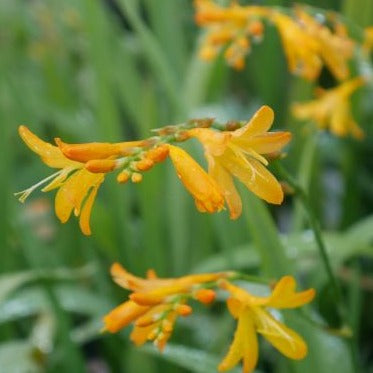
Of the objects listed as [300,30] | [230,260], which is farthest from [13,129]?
[300,30]

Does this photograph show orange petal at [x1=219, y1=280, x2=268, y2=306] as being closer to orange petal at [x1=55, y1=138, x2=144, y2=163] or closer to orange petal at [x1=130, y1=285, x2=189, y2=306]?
orange petal at [x1=130, y1=285, x2=189, y2=306]

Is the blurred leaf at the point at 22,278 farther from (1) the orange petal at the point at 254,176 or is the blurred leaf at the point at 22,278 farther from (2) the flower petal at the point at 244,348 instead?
(1) the orange petal at the point at 254,176

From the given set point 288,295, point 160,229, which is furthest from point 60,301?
point 288,295

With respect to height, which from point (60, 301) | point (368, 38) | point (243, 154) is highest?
point (243, 154)

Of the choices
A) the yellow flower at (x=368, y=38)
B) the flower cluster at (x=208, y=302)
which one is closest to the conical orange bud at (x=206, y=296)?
the flower cluster at (x=208, y=302)

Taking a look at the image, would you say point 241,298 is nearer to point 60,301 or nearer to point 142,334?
point 142,334

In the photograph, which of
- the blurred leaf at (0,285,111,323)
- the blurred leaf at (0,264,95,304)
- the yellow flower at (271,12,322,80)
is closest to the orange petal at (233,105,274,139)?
the yellow flower at (271,12,322,80)

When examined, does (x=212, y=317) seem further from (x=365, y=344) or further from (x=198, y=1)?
(x=198, y=1)
